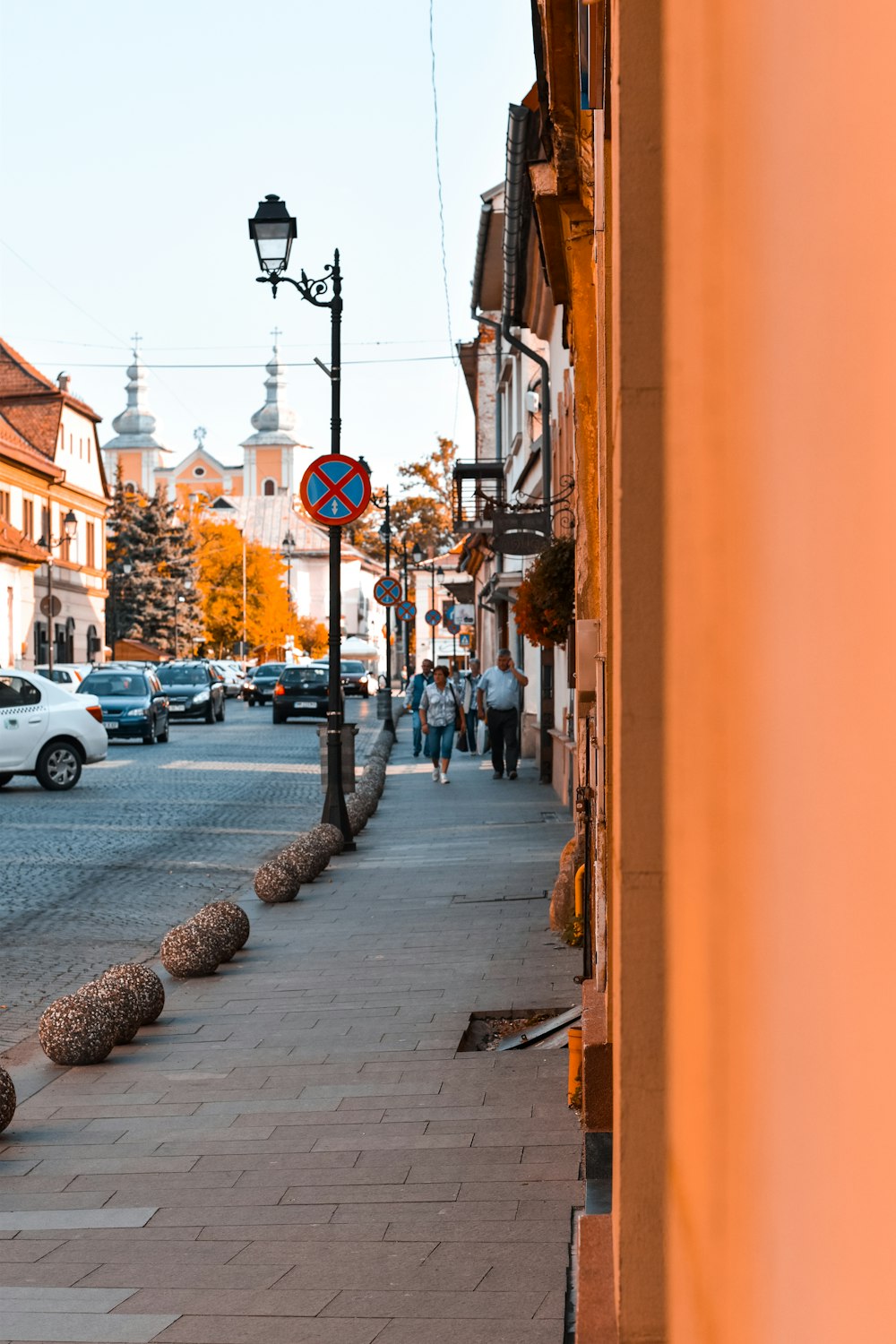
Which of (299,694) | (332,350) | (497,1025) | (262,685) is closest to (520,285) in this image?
(332,350)

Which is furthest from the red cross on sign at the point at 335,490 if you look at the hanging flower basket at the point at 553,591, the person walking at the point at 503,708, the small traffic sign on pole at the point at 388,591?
the small traffic sign on pole at the point at 388,591

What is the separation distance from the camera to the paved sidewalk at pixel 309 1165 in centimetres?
441

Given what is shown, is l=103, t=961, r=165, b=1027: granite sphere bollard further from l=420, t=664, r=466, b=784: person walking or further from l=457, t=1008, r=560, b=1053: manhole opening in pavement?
l=420, t=664, r=466, b=784: person walking

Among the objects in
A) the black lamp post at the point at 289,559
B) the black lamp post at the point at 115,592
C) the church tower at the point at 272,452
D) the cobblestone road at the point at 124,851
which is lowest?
the cobblestone road at the point at 124,851

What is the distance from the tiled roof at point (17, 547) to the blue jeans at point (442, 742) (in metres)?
35.7

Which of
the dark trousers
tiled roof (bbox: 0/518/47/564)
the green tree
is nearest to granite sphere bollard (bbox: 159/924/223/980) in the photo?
the dark trousers

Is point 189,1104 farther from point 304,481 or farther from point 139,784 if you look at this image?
point 139,784

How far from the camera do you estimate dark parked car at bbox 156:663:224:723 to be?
47.8 metres

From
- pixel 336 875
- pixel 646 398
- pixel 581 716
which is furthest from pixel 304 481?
pixel 646 398

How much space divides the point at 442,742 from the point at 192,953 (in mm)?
16232

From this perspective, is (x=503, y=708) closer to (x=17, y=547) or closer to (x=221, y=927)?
(x=221, y=927)

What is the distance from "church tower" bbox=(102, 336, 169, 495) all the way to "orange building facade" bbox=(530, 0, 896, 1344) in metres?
176

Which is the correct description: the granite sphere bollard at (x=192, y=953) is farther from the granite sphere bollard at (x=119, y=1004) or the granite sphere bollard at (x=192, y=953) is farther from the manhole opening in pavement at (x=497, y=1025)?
the manhole opening in pavement at (x=497, y=1025)

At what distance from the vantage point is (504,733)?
83.5 ft
